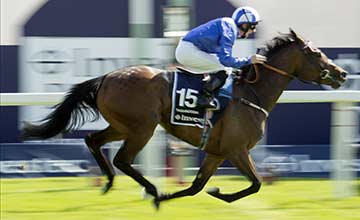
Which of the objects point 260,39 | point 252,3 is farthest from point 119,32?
point 252,3

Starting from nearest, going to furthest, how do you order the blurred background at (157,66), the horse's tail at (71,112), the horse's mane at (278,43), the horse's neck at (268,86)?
the horse's tail at (71,112) → the horse's neck at (268,86) → the horse's mane at (278,43) → the blurred background at (157,66)

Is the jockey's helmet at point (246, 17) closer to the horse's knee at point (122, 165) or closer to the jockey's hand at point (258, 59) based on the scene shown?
the jockey's hand at point (258, 59)

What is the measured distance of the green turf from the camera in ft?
27.1

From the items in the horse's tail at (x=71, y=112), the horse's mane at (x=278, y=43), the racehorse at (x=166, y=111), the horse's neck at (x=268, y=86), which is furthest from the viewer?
the horse's mane at (x=278, y=43)

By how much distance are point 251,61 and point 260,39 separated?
15.1ft

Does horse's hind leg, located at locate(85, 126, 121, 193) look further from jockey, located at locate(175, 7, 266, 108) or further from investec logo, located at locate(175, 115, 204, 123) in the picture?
jockey, located at locate(175, 7, 266, 108)

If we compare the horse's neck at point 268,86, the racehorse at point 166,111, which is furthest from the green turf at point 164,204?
the horse's neck at point 268,86

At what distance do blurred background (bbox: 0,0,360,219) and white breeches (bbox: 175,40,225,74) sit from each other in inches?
67.3

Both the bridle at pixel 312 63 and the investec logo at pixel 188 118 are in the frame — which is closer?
the investec logo at pixel 188 118

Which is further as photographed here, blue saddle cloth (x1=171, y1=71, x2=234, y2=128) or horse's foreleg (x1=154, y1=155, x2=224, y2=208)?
horse's foreleg (x1=154, y1=155, x2=224, y2=208)

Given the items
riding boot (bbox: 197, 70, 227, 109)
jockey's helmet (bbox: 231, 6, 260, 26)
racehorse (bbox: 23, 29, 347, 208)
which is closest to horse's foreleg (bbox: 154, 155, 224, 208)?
racehorse (bbox: 23, 29, 347, 208)

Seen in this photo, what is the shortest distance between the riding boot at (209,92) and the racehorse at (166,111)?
185 millimetres

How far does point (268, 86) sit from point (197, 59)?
73cm

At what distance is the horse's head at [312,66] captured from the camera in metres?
8.10
